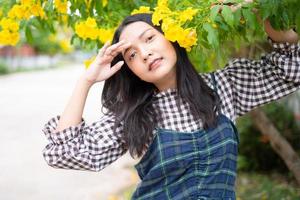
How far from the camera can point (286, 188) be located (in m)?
4.69

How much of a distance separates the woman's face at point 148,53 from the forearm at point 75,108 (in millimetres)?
185

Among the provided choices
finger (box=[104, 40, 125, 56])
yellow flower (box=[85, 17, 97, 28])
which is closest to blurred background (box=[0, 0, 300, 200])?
yellow flower (box=[85, 17, 97, 28])

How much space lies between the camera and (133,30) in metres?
1.81

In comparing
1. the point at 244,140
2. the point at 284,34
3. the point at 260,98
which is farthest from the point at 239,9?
the point at 244,140

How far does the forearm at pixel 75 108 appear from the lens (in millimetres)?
1743

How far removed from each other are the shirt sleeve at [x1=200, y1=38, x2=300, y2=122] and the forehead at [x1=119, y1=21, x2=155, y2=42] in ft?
1.14

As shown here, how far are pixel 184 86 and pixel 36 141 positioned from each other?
6342 millimetres

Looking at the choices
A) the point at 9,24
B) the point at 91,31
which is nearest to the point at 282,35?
the point at 91,31

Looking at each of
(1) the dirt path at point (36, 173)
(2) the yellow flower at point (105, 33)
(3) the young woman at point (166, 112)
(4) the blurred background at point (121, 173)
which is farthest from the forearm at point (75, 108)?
(1) the dirt path at point (36, 173)

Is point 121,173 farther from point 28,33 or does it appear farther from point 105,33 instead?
point 105,33

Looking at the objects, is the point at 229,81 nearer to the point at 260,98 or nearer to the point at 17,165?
the point at 260,98

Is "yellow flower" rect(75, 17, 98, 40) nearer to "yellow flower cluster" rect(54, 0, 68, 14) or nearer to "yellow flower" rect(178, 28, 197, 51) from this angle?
"yellow flower cluster" rect(54, 0, 68, 14)

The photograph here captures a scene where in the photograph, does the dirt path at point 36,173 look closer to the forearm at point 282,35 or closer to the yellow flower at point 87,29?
the yellow flower at point 87,29

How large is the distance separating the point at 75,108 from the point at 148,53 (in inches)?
12.6
